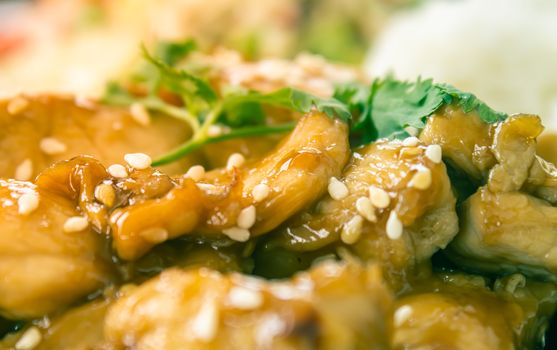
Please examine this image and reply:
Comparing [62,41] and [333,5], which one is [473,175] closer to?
[333,5]

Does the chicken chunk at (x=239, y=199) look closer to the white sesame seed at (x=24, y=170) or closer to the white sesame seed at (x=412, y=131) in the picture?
the white sesame seed at (x=412, y=131)

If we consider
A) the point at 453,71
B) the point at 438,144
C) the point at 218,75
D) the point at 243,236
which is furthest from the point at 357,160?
the point at 453,71

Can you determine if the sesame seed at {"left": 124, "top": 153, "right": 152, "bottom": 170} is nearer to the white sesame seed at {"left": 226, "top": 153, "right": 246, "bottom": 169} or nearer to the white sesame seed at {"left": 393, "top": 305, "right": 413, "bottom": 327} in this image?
the white sesame seed at {"left": 226, "top": 153, "right": 246, "bottom": 169}

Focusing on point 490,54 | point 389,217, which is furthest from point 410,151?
point 490,54

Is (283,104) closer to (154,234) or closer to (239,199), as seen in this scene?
(239,199)

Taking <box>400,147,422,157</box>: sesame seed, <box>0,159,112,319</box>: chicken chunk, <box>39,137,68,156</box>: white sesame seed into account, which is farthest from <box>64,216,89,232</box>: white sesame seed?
<box>400,147,422,157</box>: sesame seed

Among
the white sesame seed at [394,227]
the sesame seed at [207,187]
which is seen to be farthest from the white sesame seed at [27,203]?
the white sesame seed at [394,227]
